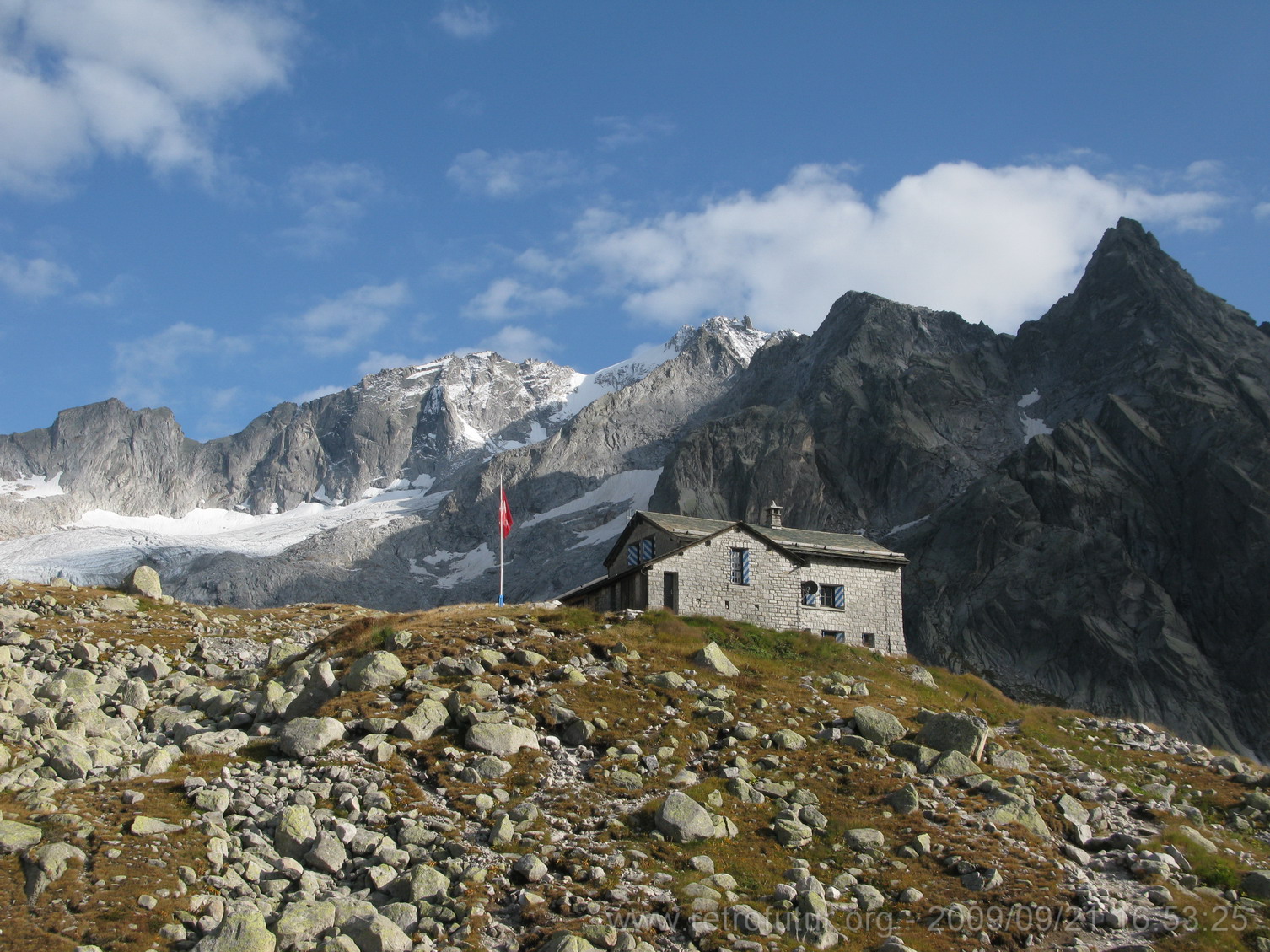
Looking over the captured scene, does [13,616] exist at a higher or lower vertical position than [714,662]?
higher

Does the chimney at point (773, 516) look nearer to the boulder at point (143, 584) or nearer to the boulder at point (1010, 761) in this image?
the boulder at point (1010, 761)

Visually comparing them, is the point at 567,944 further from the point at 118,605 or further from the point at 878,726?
the point at 118,605

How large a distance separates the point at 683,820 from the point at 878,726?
8.66 meters

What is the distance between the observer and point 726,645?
36.4 m

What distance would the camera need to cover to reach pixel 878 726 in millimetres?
25750

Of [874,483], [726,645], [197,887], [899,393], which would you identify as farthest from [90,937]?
[899,393]

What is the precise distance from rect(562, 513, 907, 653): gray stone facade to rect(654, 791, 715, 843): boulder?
2248 centimetres

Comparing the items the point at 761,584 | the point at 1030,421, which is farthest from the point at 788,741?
the point at 1030,421

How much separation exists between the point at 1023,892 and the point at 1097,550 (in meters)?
123

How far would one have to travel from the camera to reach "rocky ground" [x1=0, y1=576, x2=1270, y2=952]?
1587cm

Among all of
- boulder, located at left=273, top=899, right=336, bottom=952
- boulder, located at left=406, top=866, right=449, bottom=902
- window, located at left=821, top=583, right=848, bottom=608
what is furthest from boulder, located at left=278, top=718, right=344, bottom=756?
window, located at left=821, top=583, right=848, bottom=608

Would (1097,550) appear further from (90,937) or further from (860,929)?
(90,937)

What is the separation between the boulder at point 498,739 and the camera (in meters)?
22.2

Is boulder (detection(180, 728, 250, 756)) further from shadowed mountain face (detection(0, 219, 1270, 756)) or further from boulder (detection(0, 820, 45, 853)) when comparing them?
shadowed mountain face (detection(0, 219, 1270, 756))
